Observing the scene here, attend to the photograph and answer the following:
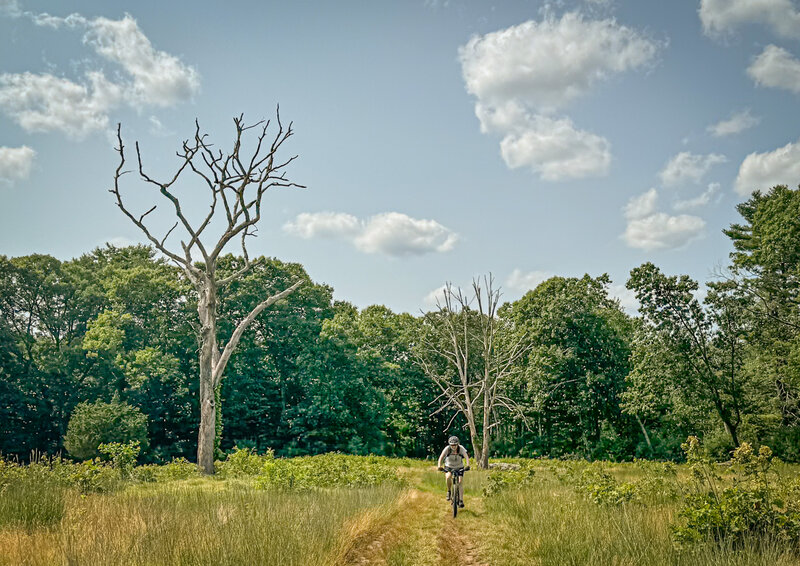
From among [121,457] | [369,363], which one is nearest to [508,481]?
[121,457]

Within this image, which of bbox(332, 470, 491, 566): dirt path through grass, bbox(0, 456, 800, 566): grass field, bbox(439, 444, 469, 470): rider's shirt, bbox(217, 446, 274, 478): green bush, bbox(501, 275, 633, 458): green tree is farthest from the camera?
bbox(501, 275, 633, 458): green tree

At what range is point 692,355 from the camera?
24062 mm

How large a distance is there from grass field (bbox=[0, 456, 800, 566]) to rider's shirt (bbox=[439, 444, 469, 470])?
1.05m

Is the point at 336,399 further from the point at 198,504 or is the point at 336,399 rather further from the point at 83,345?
the point at 198,504

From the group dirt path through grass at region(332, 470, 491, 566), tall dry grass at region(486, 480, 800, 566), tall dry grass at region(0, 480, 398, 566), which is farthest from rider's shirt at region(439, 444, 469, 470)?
tall dry grass at region(0, 480, 398, 566)

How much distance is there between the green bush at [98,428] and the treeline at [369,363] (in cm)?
13

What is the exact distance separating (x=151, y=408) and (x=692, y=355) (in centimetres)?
3191

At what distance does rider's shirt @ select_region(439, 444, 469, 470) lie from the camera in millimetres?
11883

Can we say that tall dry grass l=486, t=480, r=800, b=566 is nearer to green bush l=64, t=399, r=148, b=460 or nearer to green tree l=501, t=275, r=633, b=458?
green bush l=64, t=399, r=148, b=460

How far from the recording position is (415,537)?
8.52 meters

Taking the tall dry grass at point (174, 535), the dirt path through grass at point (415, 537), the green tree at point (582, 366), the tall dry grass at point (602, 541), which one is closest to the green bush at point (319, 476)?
the dirt path through grass at point (415, 537)

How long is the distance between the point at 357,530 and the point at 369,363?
3103 centimetres

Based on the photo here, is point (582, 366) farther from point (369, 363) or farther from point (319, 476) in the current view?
point (319, 476)

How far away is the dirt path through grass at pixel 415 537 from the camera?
22.3 feet
